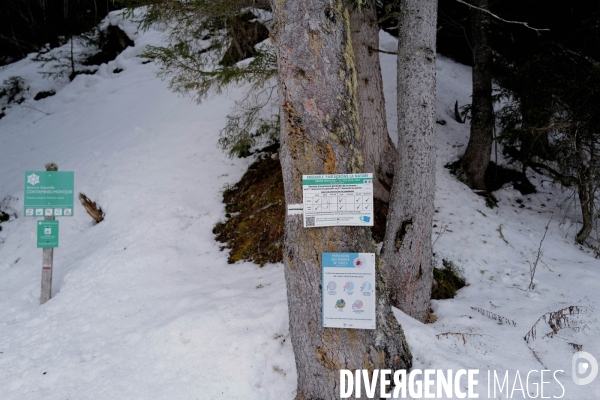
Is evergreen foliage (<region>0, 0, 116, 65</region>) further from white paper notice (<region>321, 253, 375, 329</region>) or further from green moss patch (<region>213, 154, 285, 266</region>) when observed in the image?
white paper notice (<region>321, 253, 375, 329</region>)

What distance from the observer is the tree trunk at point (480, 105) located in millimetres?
7133

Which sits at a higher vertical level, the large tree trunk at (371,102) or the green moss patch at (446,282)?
the large tree trunk at (371,102)

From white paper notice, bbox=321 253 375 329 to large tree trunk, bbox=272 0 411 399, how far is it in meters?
0.06

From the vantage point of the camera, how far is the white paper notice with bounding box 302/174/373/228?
278 cm

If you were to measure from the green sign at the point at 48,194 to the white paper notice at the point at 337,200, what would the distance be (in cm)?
451

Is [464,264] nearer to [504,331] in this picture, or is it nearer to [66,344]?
[504,331]

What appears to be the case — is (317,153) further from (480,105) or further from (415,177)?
(480,105)

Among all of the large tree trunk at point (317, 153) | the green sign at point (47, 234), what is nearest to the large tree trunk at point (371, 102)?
the large tree trunk at point (317, 153)

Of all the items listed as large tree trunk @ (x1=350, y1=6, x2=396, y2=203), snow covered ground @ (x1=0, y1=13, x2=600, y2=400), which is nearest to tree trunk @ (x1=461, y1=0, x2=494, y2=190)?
snow covered ground @ (x1=0, y1=13, x2=600, y2=400)

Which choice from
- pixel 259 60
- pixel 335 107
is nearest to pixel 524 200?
pixel 259 60

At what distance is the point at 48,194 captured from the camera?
5.68 metres

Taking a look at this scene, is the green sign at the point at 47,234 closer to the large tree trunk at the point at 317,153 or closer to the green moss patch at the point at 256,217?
the green moss patch at the point at 256,217

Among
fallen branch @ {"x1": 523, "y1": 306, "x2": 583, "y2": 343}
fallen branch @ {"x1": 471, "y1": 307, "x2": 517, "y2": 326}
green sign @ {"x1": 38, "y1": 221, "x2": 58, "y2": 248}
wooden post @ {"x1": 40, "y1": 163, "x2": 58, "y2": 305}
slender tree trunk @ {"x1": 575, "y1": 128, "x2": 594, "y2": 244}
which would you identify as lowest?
wooden post @ {"x1": 40, "y1": 163, "x2": 58, "y2": 305}

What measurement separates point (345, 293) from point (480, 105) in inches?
230
